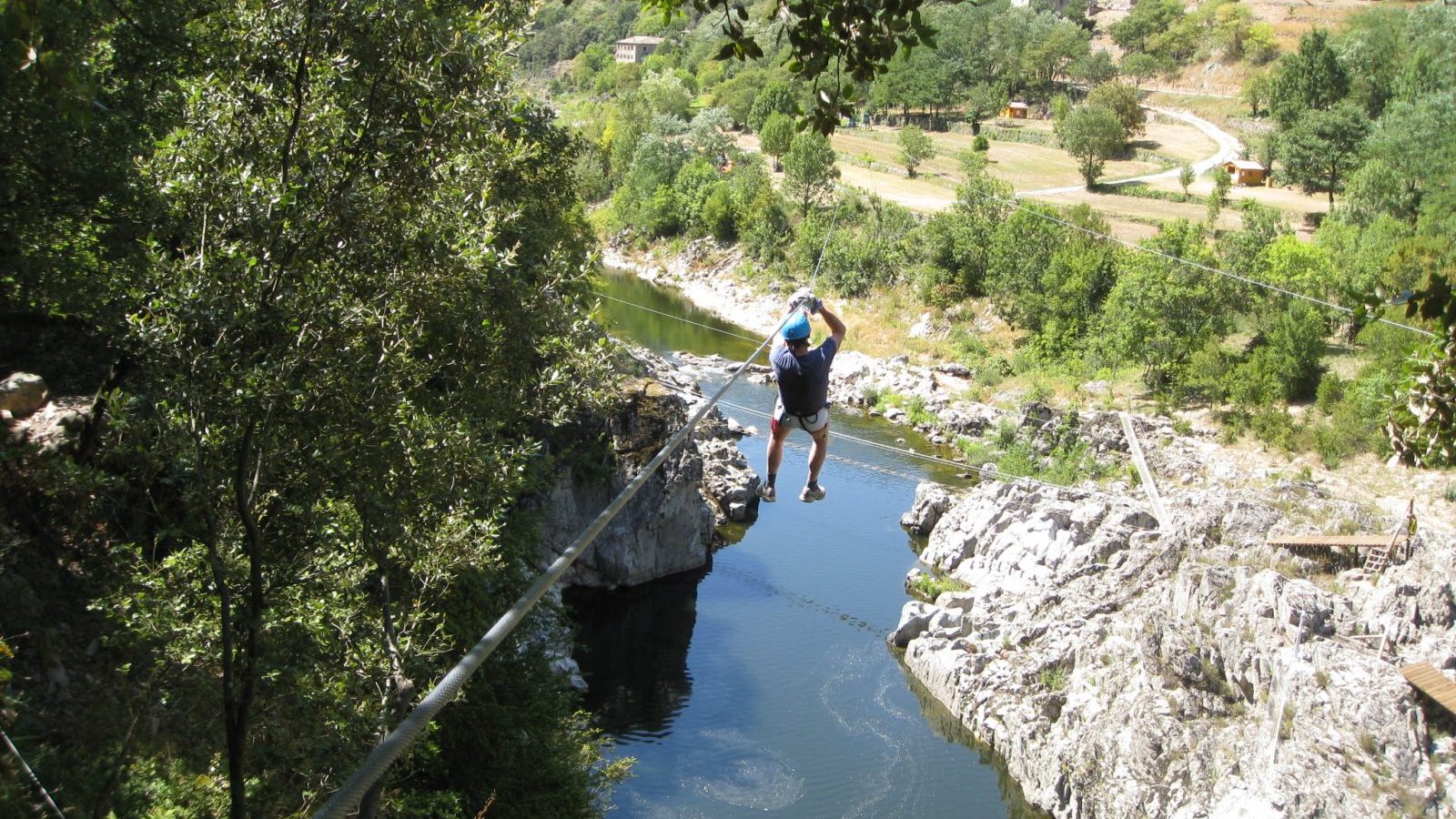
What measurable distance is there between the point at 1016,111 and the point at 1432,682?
261 feet

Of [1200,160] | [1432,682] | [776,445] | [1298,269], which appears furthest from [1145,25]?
[776,445]

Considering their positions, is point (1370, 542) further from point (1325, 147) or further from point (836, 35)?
point (1325, 147)

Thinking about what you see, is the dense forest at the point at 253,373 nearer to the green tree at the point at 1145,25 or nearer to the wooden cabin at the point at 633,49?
the green tree at the point at 1145,25

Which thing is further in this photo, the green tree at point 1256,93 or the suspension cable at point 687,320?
the green tree at point 1256,93

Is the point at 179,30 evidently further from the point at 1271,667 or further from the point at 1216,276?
the point at 1216,276

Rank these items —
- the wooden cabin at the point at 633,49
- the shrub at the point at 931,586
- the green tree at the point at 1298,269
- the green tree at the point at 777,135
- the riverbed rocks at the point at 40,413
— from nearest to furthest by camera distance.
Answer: the riverbed rocks at the point at 40,413 → the shrub at the point at 931,586 → the green tree at the point at 1298,269 → the green tree at the point at 777,135 → the wooden cabin at the point at 633,49

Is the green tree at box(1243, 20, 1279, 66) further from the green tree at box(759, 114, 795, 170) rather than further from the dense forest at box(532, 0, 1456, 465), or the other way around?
the green tree at box(759, 114, 795, 170)

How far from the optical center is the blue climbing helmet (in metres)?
9.77

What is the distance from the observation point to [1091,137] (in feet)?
225

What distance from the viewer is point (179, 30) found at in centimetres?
976

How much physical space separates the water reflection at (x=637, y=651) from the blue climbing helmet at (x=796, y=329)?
1213cm

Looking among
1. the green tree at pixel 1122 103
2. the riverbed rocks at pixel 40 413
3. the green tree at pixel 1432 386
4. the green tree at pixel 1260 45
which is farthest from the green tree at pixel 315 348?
the green tree at pixel 1260 45

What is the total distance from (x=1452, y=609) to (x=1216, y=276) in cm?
2335

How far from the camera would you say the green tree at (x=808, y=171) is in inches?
2290
